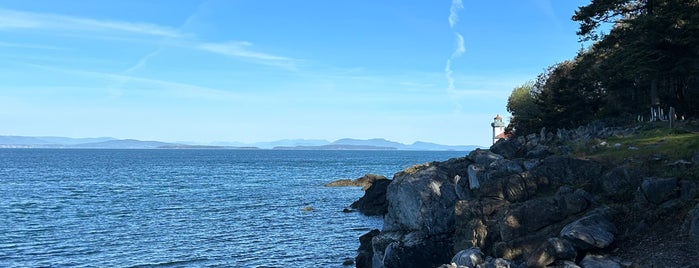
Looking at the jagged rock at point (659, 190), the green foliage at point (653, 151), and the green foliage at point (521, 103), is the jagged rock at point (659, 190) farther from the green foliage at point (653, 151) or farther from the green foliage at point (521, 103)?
the green foliage at point (521, 103)

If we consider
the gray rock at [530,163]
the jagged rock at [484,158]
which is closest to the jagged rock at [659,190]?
the gray rock at [530,163]

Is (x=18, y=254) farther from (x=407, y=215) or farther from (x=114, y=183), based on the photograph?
(x=114, y=183)

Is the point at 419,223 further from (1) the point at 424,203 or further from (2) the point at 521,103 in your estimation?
(2) the point at 521,103

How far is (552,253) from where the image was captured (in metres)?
18.3

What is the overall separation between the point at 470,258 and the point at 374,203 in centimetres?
3683

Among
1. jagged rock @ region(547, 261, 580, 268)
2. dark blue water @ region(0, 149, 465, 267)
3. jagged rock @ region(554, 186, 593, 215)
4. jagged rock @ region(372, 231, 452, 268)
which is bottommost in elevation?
dark blue water @ region(0, 149, 465, 267)

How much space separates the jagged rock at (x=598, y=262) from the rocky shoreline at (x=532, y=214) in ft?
0.11

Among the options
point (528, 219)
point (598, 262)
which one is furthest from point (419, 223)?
point (598, 262)

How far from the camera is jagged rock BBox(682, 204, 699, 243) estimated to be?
56.1 ft

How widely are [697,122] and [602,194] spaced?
62.0 feet

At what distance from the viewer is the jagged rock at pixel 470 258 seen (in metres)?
20.2

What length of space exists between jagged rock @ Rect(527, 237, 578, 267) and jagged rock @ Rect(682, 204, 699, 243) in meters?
3.62

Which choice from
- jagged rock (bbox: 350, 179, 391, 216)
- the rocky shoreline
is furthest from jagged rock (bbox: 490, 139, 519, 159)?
jagged rock (bbox: 350, 179, 391, 216)

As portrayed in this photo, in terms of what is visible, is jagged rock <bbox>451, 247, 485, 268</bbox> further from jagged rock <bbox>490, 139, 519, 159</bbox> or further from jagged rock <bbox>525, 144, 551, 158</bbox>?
jagged rock <bbox>490, 139, 519, 159</bbox>
